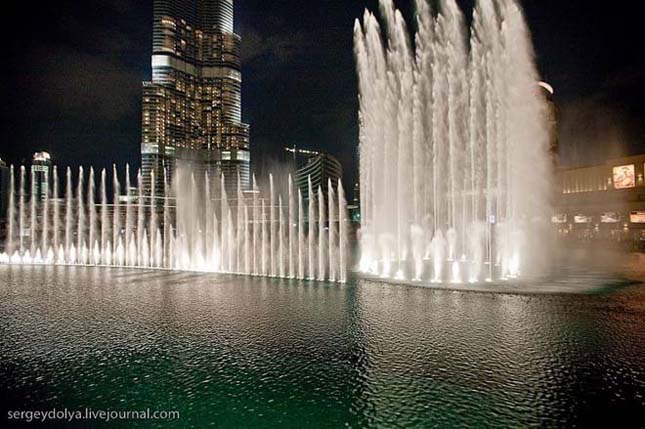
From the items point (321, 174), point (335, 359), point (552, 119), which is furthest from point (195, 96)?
point (335, 359)

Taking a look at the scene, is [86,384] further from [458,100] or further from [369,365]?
[458,100]

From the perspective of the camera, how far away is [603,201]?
65.8 metres

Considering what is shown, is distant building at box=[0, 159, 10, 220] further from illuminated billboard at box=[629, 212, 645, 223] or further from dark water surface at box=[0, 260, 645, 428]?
illuminated billboard at box=[629, 212, 645, 223]

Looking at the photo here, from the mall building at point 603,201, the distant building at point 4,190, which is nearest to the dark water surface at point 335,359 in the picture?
the mall building at point 603,201

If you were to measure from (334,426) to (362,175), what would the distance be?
24.1 metres

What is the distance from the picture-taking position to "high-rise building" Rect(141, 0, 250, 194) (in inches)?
4454

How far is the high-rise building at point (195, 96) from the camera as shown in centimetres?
11312

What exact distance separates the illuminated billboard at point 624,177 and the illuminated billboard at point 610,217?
197 inches

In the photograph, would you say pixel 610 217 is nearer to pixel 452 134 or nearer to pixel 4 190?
pixel 452 134

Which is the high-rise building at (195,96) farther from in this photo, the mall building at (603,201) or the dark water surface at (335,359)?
the dark water surface at (335,359)

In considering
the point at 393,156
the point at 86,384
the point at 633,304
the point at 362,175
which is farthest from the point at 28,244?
the point at 633,304

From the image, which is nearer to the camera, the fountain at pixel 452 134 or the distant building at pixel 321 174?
the fountain at pixel 452 134

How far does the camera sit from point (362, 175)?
96.1 ft

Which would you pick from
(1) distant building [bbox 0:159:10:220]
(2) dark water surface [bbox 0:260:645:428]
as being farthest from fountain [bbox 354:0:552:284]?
(1) distant building [bbox 0:159:10:220]
